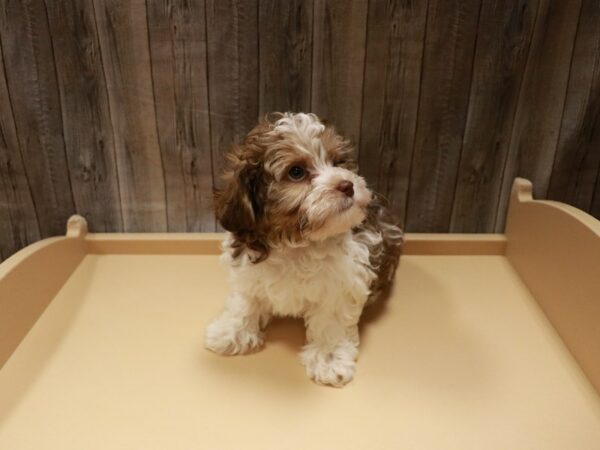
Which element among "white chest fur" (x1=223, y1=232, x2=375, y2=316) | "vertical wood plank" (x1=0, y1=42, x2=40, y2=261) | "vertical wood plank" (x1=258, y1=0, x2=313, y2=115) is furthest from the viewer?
"vertical wood plank" (x1=0, y1=42, x2=40, y2=261)

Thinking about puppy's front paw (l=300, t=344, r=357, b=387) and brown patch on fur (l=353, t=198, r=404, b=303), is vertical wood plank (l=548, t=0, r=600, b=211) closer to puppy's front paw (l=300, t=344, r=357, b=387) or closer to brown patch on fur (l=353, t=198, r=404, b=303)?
brown patch on fur (l=353, t=198, r=404, b=303)

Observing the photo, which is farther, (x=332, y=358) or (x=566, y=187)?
(x=566, y=187)

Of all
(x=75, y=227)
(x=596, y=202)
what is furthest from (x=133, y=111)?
(x=596, y=202)

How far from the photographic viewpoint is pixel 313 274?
4.91 feet

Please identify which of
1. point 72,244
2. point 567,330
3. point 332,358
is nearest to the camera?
point 332,358

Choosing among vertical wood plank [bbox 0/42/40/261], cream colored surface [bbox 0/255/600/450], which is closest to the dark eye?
cream colored surface [bbox 0/255/600/450]

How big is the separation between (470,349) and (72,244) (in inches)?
60.4

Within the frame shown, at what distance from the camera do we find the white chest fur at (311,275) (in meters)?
1.49

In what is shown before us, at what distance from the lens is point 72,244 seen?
81.2 inches

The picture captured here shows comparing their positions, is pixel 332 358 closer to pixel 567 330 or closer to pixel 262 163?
pixel 262 163

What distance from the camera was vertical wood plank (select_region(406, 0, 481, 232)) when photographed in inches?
71.2

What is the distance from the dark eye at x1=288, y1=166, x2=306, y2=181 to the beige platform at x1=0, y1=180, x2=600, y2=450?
0.63m

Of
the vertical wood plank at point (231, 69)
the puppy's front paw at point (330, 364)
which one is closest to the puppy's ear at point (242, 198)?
the puppy's front paw at point (330, 364)

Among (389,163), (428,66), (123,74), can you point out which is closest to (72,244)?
(123,74)
